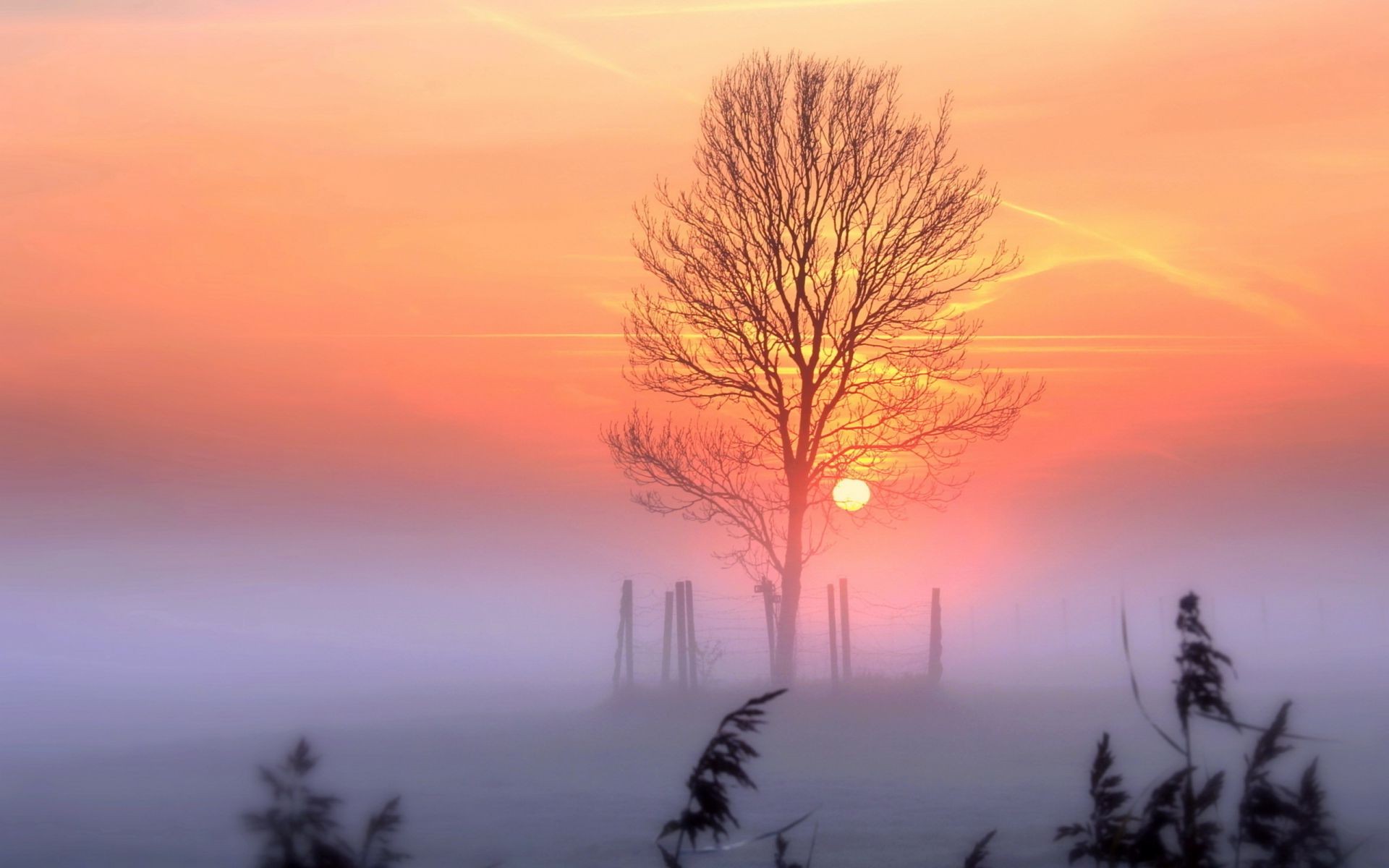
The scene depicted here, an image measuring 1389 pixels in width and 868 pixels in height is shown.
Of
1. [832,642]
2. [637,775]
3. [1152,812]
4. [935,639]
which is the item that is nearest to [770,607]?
[832,642]

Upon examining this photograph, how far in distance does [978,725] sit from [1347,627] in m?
43.5

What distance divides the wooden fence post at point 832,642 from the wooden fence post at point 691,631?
240cm

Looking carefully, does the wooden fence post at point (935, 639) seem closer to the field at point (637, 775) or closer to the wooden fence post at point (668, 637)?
the field at point (637, 775)

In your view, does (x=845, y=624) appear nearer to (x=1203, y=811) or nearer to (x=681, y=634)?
(x=681, y=634)

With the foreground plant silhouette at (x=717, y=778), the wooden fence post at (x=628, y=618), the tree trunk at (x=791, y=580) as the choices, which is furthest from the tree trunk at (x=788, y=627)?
the foreground plant silhouette at (x=717, y=778)

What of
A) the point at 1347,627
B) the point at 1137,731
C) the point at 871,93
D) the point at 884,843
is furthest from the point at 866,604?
the point at 1347,627

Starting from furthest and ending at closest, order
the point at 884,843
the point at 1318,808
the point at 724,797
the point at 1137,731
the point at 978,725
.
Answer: the point at 978,725, the point at 1137,731, the point at 884,843, the point at 1318,808, the point at 724,797

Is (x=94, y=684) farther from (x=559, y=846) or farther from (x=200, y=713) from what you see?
(x=559, y=846)

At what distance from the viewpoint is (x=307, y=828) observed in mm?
4559

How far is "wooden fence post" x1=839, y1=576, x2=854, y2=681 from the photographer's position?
25.3m

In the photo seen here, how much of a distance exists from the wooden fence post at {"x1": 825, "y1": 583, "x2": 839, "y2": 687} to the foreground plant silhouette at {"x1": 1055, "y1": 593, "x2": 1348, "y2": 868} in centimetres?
1933

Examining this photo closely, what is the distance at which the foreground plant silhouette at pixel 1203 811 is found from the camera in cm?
414

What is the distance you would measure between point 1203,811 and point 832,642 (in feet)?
67.9

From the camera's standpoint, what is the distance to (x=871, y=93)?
72.8 ft
